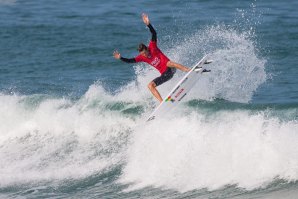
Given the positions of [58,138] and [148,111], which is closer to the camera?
[148,111]

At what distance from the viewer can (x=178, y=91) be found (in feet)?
56.0

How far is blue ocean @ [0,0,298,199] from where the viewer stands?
14750 mm

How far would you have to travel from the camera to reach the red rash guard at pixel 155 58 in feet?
54.4

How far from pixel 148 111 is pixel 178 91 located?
2.10 metres

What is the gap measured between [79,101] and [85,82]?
3321mm

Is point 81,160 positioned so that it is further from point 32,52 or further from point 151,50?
point 32,52

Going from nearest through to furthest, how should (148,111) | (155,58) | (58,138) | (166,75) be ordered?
(155,58) → (166,75) → (148,111) → (58,138)

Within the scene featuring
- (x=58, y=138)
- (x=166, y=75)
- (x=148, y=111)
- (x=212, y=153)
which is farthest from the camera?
(x=58, y=138)

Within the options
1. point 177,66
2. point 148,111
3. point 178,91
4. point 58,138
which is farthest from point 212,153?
point 58,138

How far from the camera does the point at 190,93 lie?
1900 cm

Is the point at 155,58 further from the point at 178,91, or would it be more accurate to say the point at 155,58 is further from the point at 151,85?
the point at 178,91

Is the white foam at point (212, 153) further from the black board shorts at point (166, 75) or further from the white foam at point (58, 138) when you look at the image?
the white foam at point (58, 138)

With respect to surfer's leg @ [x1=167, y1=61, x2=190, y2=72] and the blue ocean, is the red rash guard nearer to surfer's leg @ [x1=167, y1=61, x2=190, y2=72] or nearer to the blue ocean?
surfer's leg @ [x1=167, y1=61, x2=190, y2=72]

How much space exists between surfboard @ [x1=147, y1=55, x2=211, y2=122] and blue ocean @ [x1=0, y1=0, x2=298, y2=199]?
27 cm
